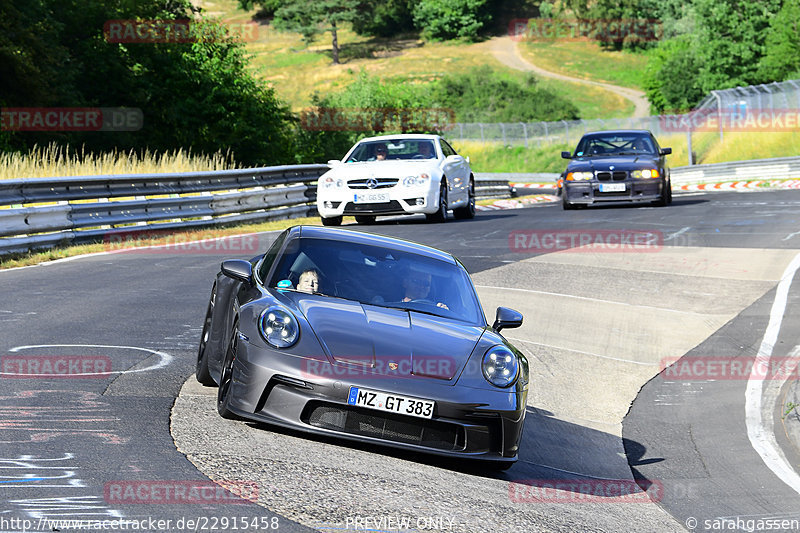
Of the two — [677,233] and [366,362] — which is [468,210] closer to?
[677,233]

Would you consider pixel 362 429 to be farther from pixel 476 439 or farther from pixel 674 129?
pixel 674 129

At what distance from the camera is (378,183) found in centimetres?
1902

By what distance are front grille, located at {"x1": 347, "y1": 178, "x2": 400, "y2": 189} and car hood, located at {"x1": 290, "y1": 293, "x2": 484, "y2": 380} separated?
40.7ft

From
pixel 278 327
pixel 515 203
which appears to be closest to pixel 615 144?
pixel 515 203

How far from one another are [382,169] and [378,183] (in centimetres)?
31

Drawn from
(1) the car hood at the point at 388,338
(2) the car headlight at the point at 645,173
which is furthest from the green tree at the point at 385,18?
(1) the car hood at the point at 388,338

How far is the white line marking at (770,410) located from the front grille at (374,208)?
741cm

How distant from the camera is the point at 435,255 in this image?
24.6 feet

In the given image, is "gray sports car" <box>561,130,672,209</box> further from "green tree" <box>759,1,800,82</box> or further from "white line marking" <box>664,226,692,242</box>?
"green tree" <box>759,1,800,82</box>

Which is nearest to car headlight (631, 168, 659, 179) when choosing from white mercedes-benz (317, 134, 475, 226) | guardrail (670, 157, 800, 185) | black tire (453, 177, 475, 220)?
black tire (453, 177, 475, 220)

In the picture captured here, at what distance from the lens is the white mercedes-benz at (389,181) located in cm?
1903

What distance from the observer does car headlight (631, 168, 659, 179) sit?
2277 centimetres

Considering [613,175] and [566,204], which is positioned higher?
Answer: [613,175]

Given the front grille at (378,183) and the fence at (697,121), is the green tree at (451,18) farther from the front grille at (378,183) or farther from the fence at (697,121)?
the front grille at (378,183)
